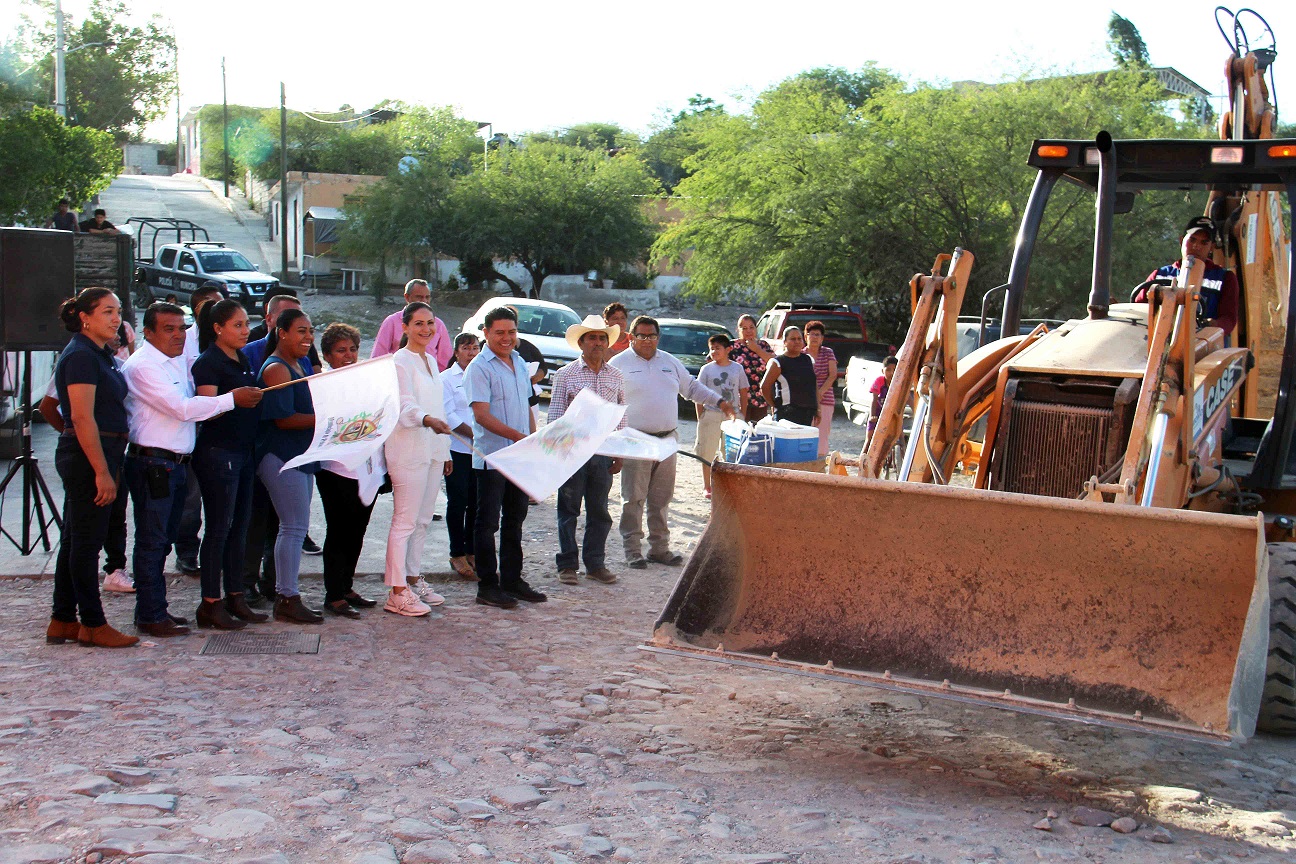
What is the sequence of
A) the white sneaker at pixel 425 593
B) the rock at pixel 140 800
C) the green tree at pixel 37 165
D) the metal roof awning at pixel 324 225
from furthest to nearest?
the metal roof awning at pixel 324 225 < the green tree at pixel 37 165 < the white sneaker at pixel 425 593 < the rock at pixel 140 800

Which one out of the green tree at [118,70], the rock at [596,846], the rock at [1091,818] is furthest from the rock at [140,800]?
the green tree at [118,70]

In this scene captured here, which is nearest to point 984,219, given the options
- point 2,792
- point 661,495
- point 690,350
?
point 690,350

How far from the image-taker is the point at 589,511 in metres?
8.77

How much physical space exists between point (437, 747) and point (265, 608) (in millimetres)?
2632

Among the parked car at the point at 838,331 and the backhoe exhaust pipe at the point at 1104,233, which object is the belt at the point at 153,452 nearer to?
Result: the backhoe exhaust pipe at the point at 1104,233

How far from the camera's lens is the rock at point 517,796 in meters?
4.68

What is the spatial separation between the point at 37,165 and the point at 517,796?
23.1 meters

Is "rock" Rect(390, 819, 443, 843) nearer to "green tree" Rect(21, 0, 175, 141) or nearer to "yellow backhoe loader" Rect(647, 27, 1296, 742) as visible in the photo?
"yellow backhoe loader" Rect(647, 27, 1296, 742)

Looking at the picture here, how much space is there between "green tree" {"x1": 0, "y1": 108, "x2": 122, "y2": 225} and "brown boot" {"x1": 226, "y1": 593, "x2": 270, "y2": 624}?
1934 cm

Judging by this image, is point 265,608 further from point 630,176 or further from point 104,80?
point 104,80

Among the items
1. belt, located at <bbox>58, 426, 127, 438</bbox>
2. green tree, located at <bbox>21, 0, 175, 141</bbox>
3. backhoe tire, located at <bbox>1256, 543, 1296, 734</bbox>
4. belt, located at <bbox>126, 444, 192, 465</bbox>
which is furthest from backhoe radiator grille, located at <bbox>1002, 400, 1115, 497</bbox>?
green tree, located at <bbox>21, 0, 175, 141</bbox>

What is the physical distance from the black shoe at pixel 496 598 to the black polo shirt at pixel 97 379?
2.41 metres

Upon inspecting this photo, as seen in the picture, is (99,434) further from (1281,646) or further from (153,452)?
(1281,646)

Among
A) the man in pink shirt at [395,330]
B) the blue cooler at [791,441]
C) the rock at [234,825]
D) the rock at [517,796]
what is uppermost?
the man in pink shirt at [395,330]
